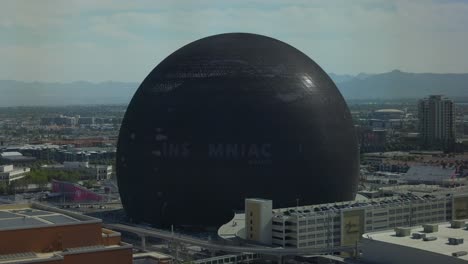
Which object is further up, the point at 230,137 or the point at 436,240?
the point at 230,137

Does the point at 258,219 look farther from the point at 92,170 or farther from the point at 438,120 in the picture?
the point at 438,120

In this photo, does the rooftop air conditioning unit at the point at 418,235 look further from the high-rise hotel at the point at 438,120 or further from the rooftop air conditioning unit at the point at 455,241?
the high-rise hotel at the point at 438,120

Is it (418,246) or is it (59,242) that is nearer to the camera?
(59,242)

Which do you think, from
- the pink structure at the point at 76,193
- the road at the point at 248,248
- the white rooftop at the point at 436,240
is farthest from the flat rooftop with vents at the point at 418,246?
the pink structure at the point at 76,193

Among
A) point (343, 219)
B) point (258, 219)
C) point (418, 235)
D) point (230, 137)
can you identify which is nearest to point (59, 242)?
point (258, 219)

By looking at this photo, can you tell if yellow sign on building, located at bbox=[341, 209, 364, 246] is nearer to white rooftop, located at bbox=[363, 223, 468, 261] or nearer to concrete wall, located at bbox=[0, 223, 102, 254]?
white rooftop, located at bbox=[363, 223, 468, 261]

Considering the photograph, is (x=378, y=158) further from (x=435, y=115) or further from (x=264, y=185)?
(x=264, y=185)

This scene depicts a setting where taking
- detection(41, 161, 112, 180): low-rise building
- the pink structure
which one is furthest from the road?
detection(41, 161, 112, 180): low-rise building
